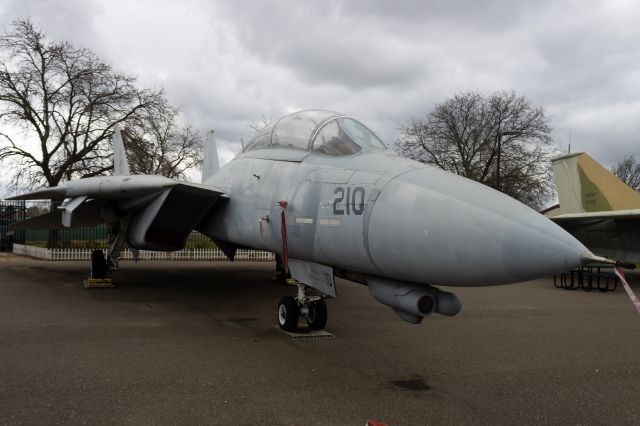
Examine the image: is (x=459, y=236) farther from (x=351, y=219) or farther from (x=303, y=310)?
(x=303, y=310)

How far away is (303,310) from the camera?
19.6ft

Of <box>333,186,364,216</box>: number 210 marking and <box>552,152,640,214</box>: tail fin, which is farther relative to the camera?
<box>552,152,640,214</box>: tail fin

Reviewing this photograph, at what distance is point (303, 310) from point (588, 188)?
47.1 ft

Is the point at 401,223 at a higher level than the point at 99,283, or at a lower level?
higher

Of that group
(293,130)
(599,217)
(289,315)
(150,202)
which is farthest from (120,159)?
(599,217)

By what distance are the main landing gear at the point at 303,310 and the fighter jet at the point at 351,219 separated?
0.05 ft

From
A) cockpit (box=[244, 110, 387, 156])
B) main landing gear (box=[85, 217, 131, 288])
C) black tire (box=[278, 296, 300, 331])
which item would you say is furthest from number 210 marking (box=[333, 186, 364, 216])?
main landing gear (box=[85, 217, 131, 288])

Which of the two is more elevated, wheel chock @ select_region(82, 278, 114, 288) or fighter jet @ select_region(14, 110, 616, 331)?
fighter jet @ select_region(14, 110, 616, 331)

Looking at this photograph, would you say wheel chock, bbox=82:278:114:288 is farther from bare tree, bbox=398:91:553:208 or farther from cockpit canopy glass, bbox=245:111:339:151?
bare tree, bbox=398:91:553:208

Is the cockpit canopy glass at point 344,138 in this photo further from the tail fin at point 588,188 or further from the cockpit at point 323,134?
the tail fin at point 588,188

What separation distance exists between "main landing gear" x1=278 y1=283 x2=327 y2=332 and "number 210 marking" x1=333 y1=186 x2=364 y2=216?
5.26 feet

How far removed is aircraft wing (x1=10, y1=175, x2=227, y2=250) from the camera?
7.25 metres

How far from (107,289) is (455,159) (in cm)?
2637

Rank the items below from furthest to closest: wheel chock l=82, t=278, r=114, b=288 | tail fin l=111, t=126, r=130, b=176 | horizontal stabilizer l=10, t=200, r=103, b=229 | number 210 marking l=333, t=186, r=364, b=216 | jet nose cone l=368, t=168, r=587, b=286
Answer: tail fin l=111, t=126, r=130, b=176, wheel chock l=82, t=278, r=114, b=288, horizontal stabilizer l=10, t=200, r=103, b=229, number 210 marking l=333, t=186, r=364, b=216, jet nose cone l=368, t=168, r=587, b=286
